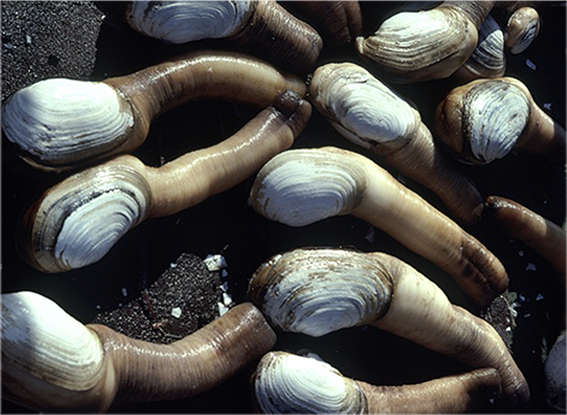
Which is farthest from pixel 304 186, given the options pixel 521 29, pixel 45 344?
pixel 521 29

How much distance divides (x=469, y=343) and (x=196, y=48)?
2038 mm

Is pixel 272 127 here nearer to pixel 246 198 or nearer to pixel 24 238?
pixel 246 198

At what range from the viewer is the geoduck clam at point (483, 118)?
3.37 m

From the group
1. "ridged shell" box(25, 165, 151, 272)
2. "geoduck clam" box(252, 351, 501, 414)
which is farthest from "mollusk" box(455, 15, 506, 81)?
"ridged shell" box(25, 165, 151, 272)

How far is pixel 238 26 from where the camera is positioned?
3076mm

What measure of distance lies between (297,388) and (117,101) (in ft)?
4.83

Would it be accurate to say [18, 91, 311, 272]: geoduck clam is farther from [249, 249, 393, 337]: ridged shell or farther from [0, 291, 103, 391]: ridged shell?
[249, 249, 393, 337]: ridged shell

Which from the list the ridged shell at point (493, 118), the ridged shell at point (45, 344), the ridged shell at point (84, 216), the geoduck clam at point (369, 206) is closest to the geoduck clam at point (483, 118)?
the ridged shell at point (493, 118)

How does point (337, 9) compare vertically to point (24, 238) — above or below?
above

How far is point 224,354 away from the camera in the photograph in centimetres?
290

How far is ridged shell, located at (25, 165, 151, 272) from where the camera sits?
8.52 feet

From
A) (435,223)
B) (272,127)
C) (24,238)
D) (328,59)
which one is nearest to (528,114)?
(435,223)

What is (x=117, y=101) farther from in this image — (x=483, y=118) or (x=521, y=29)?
(x=521, y=29)

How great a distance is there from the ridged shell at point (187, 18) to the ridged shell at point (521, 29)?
1.63 m
